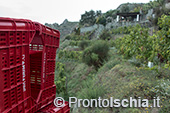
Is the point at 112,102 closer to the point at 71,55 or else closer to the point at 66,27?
the point at 71,55

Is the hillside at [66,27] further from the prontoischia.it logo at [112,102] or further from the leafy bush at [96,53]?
the prontoischia.it logo at [112,102]

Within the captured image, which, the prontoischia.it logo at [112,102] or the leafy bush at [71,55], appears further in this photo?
the leafy bush at [71,55]

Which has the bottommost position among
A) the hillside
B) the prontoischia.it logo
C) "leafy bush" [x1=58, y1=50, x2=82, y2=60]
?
the prontoischia.it logo

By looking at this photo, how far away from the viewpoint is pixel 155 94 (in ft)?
12.1

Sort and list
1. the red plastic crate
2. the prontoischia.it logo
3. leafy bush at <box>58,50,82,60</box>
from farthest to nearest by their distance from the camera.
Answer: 1. leafy bush at <box>58,50,82,60</box>
2. the prontoischia.it logo
3. the red plastic crate

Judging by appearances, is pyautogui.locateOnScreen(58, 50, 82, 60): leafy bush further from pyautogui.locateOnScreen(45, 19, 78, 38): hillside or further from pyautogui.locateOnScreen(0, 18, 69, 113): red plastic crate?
pyautogui.locateOnScreen(45, 19, 78, 38): hillside

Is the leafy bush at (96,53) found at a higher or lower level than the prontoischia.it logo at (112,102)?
higher

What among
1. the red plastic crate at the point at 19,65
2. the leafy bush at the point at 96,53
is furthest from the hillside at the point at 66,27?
the red plastic crate at the point at 19,65

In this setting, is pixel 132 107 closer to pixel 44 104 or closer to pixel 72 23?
pixel 44 104

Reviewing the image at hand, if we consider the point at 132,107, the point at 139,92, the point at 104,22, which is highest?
the point at 104,22

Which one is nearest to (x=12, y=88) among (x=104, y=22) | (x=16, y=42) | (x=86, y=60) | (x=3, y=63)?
(x=3, y=63)

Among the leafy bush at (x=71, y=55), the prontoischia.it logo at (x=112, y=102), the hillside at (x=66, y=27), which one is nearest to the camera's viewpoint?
the prontoischia.it logo at (x=112, y=102)

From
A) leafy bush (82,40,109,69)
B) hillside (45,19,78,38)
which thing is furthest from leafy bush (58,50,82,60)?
hillside (45,19,78,38)

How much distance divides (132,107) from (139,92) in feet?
2.16
